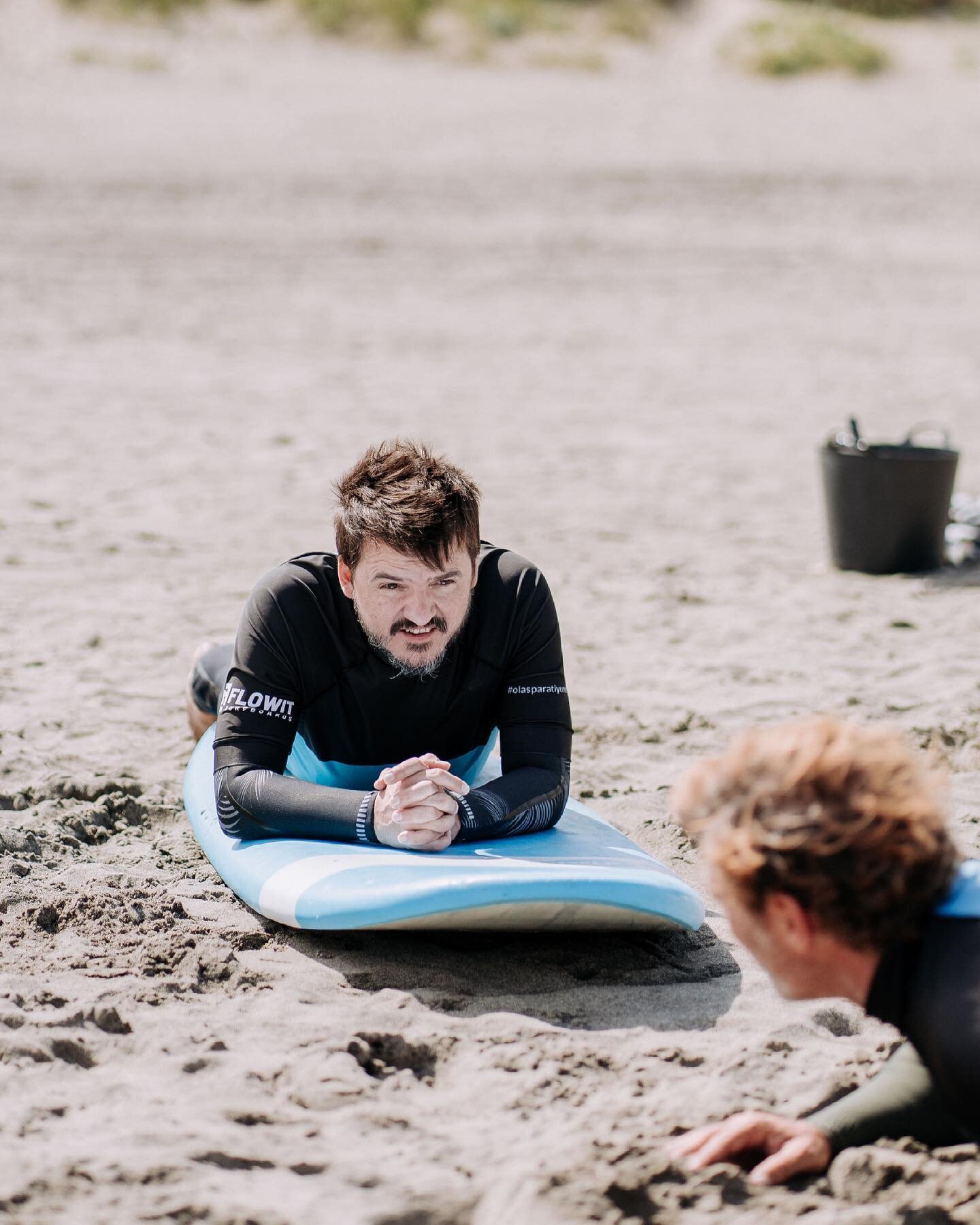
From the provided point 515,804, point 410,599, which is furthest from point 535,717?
point 410,599

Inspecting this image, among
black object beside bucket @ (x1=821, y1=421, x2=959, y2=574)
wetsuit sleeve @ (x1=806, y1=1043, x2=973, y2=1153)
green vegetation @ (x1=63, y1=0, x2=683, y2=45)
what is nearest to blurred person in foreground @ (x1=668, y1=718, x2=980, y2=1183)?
wetsuit sleeve @ (x1=806, y1=1043, x2=973, y2=1153)

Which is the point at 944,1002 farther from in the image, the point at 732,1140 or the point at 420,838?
the point at 420,838

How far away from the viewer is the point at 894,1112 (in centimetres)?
259

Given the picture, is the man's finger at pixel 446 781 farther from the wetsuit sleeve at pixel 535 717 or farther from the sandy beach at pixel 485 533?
the sandy beach at pixel 485 533

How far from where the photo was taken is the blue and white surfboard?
10.7 ft

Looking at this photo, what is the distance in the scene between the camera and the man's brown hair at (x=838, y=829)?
218 cm

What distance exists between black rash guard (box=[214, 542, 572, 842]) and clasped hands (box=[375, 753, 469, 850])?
39 mm

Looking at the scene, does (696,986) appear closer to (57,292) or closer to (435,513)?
(435,513)

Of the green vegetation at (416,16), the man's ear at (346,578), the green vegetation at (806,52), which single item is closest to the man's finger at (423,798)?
the man's ear at (346,578)

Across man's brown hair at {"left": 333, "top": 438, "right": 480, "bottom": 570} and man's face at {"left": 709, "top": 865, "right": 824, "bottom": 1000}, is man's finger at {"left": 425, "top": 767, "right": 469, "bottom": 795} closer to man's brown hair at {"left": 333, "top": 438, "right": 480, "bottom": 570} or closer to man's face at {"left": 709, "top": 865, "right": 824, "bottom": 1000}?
man's brown hair at {"left": 333, "top": 438, "right": 480, "bottom": 570}

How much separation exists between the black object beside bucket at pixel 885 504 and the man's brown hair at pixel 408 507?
11.0 feet

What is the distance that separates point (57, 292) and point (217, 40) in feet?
42.3

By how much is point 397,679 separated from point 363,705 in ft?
0.37

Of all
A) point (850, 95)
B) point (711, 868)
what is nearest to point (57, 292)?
point (711, 868)
